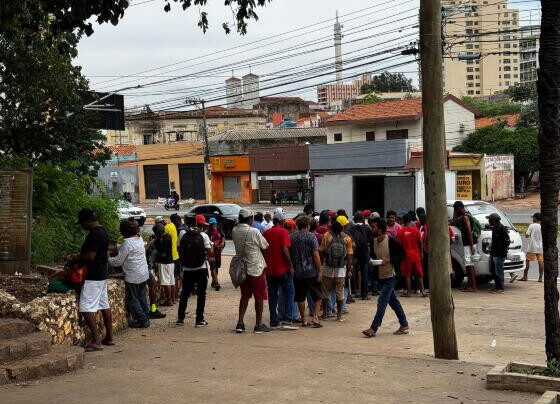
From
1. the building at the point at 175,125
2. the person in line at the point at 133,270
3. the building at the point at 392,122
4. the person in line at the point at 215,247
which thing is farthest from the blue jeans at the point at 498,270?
the building at the point at 175,125

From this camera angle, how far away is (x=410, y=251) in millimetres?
14352

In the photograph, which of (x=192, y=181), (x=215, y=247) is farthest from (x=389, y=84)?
(x=215, y=247)

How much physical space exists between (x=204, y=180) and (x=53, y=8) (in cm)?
5444

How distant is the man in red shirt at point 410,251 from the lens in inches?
559

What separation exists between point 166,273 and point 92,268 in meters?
4.08

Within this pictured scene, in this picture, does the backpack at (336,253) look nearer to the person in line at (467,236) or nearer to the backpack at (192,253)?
the backpack at (192,253)

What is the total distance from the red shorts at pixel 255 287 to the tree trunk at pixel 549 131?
464cm

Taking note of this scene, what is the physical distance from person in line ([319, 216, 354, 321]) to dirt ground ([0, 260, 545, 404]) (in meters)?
0.54

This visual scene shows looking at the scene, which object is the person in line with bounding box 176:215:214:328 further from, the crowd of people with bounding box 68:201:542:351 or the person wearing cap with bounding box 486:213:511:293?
the person wearing cap with bounding box 486:213:511:293

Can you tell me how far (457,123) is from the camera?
5603 cm

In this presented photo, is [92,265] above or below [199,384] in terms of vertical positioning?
above

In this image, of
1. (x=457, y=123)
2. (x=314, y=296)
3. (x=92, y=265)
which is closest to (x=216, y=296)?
(x=314, y=296)

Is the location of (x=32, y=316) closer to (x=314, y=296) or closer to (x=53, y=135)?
(x=314, y=296)

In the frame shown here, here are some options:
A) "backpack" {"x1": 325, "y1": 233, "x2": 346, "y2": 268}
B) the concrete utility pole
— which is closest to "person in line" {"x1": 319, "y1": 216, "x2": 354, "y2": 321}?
"backpack" {"x1": 325, "y1": 233, "x2": 346, "y2": 268}
